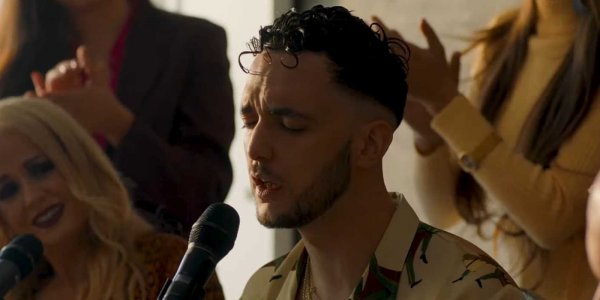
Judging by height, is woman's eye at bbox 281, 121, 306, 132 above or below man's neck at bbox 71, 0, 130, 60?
above

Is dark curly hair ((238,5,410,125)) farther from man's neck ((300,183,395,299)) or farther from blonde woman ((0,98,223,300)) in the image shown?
blonde woman ((0,98,223,300))

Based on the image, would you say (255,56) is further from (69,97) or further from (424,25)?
(69,97)

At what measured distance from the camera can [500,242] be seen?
116 centimetres

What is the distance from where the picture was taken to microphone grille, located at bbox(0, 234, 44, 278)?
81cm

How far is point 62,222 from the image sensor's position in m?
1.21

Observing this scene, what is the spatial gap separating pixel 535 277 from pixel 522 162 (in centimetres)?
12

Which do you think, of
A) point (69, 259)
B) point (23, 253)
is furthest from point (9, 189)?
point (23, 253)

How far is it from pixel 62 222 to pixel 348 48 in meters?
0.50

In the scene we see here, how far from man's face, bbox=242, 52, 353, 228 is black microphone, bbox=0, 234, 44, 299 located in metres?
0.17

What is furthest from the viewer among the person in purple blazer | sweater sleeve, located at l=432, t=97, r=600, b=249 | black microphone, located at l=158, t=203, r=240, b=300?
the person in purple blazer

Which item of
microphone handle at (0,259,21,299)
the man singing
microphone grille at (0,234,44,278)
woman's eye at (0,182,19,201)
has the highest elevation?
the man singing

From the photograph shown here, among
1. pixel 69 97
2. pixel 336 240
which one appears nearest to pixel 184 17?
pixel 69 97

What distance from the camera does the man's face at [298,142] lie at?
83cm

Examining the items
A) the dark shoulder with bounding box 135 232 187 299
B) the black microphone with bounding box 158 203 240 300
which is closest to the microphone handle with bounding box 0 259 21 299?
the black microphone with bounding box 158 203 240 300
